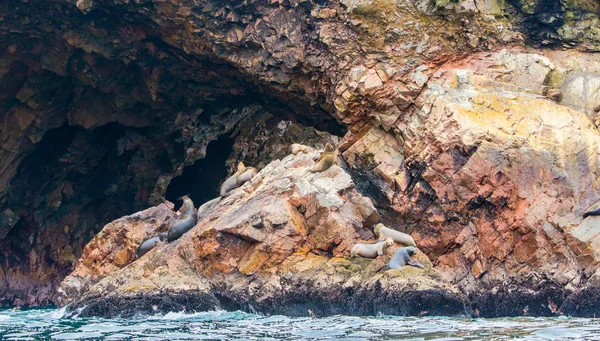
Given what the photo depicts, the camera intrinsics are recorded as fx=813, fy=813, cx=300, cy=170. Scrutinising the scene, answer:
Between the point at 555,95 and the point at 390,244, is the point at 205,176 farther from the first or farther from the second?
the point at 555,95

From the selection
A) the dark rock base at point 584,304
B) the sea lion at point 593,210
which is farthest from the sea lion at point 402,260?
the sea lion at point 593,210

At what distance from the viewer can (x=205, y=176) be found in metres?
27.6

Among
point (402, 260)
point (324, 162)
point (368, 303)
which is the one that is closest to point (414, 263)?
point (402, 260)

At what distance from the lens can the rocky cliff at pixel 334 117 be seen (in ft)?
53.4

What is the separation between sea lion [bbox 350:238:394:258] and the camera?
1567 centimetres

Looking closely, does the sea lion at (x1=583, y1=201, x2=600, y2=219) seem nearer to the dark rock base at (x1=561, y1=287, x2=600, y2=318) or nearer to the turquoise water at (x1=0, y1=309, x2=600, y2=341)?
the dark rock base at (x1=561, y1=287, x2=600, y2=318)

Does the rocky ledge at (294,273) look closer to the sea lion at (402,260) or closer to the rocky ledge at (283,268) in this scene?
the rocky ledge at (283,268)

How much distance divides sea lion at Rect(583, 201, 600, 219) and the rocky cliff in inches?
4.1

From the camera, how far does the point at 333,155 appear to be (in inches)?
699

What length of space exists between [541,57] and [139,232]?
10294 millimetres

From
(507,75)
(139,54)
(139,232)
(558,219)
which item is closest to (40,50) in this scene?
(139,54)

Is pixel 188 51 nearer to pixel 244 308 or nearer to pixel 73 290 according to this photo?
pixel 73 290

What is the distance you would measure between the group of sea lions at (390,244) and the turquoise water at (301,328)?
1579 mm

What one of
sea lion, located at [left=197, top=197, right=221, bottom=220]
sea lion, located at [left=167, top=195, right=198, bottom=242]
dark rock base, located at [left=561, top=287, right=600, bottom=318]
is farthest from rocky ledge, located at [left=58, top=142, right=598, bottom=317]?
sea lion, located at [left=197, top=197, right=221, bottom=220]
